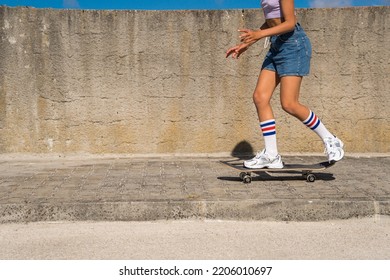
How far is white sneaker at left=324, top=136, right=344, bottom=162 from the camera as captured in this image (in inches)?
231

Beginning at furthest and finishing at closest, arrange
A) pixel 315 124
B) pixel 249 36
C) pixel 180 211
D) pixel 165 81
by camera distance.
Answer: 1. pixel 165 81
2. pixel 315 124
3. pixel 249 36
4. pixel 180 211

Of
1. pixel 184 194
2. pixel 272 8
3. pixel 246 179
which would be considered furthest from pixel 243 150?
pixel 184 194

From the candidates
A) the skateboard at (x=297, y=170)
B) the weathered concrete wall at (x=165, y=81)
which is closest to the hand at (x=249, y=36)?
the skateboard at (x=297, y=170)

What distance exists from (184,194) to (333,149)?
146cm

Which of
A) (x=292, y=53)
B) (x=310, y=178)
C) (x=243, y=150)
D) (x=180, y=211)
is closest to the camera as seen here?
(x=180, y=211)

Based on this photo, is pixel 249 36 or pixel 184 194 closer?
pixel 184 194

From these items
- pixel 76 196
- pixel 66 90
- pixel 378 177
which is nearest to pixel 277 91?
pixel 378 177

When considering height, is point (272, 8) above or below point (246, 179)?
above

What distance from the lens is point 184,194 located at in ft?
18.0

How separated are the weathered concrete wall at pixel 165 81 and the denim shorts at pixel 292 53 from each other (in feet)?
6.42

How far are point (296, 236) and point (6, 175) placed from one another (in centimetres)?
335

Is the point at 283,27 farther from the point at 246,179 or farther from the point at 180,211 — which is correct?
the point at 180,211

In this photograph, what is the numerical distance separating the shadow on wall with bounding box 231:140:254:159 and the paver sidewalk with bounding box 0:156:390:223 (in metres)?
0.88

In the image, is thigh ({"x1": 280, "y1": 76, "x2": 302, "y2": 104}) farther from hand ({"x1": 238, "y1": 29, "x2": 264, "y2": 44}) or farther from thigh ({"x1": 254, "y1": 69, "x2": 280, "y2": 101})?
hand ({"x1": 238, "y1": 29, "x2": 264, "y2": 44})
